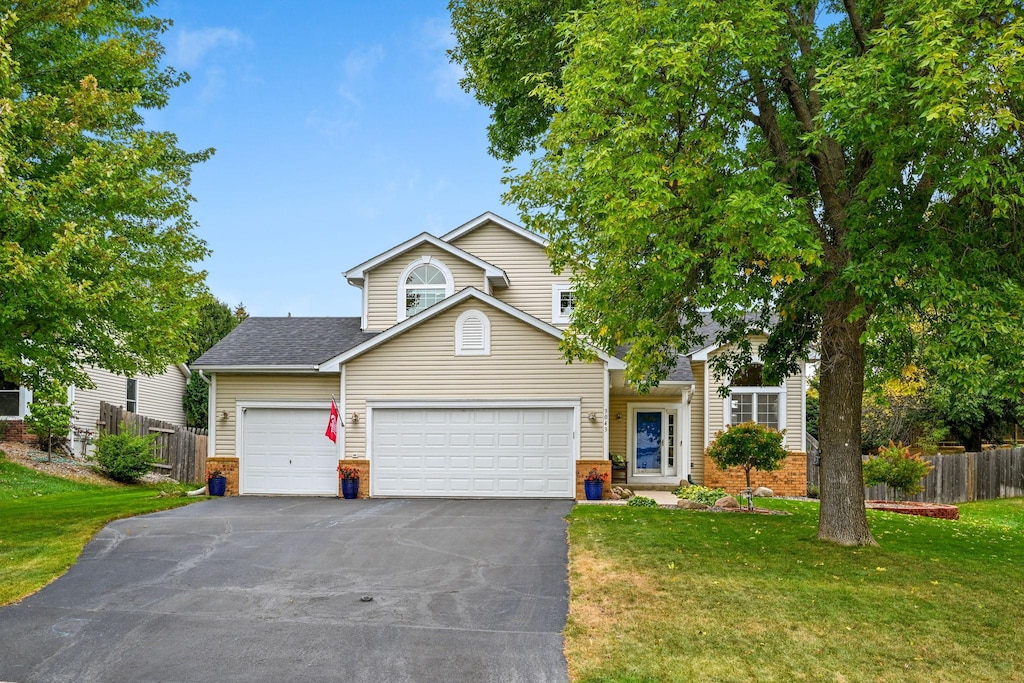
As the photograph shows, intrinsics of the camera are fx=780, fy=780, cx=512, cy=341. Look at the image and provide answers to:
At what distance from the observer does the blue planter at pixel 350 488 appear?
17.9 metres

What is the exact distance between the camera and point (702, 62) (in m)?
9.91

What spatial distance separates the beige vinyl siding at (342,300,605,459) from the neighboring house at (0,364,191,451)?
23.8ft

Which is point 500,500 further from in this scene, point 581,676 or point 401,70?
point 401,70

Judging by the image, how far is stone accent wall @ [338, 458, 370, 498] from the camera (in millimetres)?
17953

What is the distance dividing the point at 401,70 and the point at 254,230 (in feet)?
32.1

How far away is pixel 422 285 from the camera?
21.0 metres

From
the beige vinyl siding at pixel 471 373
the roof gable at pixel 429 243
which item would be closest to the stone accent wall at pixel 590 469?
the beige vinyl siding at pixel 471 373

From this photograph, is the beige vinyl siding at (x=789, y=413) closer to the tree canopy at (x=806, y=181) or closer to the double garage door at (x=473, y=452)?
the double garage door at (x=473, y=452)

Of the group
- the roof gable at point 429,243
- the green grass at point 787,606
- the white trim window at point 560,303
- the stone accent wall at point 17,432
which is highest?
the roof gable at point 429,243

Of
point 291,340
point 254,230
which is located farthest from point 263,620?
point 254,230

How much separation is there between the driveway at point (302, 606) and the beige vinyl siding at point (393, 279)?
801cm

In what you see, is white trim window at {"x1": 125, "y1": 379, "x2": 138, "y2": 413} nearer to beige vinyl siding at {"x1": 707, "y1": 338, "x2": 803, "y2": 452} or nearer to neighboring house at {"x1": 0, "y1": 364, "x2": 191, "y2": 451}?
neighboring house at {"x1": 0, "y1": 364, "x2": 191, "y2": 451}

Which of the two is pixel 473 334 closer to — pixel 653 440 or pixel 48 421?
pixel 653 440

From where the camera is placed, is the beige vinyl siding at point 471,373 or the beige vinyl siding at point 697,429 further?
the beige vinyl siding at point 697,429
